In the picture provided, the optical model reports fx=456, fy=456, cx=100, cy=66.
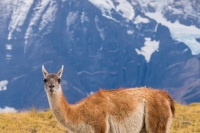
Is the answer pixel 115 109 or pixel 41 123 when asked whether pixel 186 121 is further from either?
pixel 115 109

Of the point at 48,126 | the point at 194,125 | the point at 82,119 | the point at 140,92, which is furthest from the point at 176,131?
the point at 82,119

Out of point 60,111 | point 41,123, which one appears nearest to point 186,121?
point 41,123

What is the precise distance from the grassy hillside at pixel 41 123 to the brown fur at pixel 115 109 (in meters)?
4.72

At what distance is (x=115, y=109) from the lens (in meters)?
11.0

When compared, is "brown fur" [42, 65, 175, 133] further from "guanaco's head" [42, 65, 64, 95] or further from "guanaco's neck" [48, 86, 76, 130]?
"guanaco's head" [42, 65, 64, 95]

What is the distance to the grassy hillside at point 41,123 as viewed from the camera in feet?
51.5

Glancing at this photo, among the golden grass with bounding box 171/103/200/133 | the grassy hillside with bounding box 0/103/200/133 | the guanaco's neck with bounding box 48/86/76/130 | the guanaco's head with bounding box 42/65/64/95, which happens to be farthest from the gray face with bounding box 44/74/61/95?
the golden grass with bounding box 171/103/200/133

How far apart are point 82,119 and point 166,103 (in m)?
2.16

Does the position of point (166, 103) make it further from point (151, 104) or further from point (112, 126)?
point (112, 126)

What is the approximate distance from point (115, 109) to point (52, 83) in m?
1.68

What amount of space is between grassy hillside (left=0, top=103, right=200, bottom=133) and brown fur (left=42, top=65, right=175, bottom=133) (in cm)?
472

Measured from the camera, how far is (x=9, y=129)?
15398 millimetres

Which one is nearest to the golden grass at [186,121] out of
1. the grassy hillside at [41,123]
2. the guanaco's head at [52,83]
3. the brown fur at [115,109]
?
the grassy hillside at [41,123]

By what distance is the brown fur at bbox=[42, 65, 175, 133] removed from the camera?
35.2 feet
